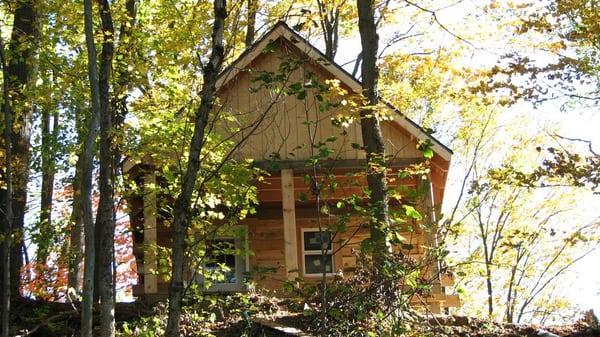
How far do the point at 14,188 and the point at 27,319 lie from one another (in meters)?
2.81

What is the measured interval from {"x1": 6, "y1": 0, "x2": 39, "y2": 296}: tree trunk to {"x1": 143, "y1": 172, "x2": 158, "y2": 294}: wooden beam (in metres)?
1.99

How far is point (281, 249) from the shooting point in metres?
15.7

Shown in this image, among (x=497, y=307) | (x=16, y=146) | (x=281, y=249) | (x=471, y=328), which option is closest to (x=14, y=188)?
(x=16, y=146)

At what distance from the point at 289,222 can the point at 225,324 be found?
14.4 ft

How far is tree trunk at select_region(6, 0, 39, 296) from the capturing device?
34.0 ft

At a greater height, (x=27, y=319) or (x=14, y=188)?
(x=14, y=188)

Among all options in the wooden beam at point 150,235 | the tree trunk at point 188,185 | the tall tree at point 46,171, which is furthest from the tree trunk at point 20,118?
the tree trunk at point 188,185

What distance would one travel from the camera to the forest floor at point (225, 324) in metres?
8.41

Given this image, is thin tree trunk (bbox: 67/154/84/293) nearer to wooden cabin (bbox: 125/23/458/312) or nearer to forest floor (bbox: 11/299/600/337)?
wooden cabin (bbox: 125/23/458/312)

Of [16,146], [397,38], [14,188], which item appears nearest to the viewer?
[14,188]

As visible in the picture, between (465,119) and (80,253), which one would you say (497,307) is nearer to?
(465,119)

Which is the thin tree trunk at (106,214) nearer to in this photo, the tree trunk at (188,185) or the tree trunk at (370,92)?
the tree trunk at (188,185)

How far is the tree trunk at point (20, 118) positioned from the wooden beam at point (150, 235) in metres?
1.99

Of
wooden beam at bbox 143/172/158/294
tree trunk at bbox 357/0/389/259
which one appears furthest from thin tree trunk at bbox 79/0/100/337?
tree trunk at bbox 357/0/389/259
